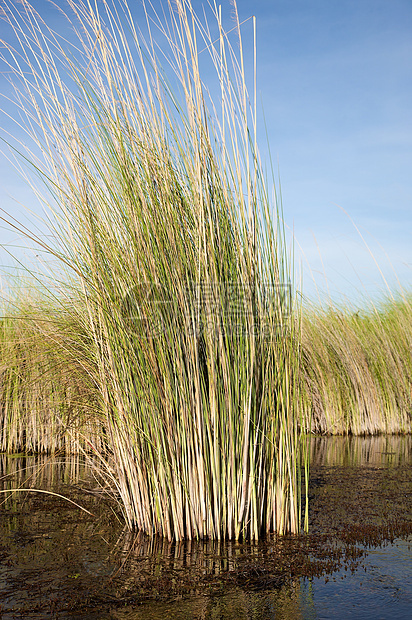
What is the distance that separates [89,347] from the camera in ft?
12.2

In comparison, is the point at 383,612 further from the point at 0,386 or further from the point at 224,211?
the point at 0,386

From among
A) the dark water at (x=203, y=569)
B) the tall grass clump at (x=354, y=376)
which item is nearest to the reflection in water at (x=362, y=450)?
the tall grass clump at (x=354, y=376)

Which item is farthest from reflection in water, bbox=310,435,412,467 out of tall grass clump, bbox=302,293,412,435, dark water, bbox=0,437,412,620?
dark water, bbox=0,437,412,620

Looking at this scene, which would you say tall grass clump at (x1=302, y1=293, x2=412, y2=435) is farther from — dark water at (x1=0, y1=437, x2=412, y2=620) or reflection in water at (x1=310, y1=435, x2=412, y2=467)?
dark water at (x1=0, y1=437, x2=412, y2=620)

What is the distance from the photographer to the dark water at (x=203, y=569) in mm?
2518

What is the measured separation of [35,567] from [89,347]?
136 centimetres

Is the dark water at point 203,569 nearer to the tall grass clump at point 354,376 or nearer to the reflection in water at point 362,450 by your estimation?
the reflection in water at point 362,450

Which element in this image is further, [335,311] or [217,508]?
[335,311]

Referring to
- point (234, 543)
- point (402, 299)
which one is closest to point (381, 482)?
point (234, 543)

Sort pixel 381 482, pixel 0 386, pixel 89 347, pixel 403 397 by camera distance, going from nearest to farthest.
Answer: pixel 89 347 → pixel 381 482 → pixel 0 386 → pixel 403 397

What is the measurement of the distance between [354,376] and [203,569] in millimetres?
6662

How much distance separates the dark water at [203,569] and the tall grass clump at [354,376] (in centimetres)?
473

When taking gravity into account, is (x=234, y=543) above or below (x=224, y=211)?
below

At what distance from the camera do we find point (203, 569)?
2902mm
